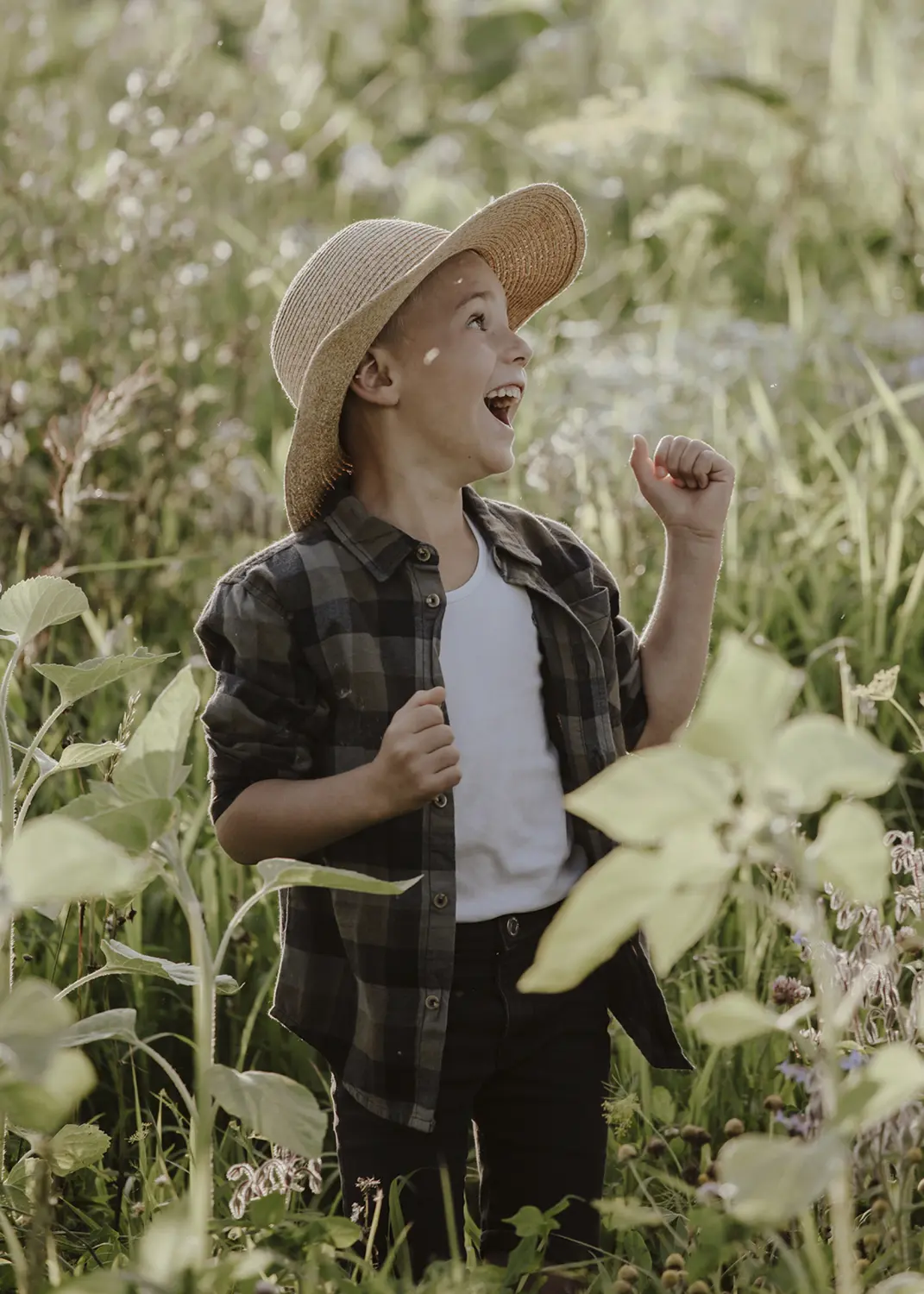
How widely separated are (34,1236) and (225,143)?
13.4 feet

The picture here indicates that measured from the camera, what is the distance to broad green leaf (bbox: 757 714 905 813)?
33.1 inches

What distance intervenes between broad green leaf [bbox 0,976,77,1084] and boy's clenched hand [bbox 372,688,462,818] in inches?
24.6

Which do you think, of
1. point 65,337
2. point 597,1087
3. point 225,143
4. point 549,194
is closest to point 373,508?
point 549,194

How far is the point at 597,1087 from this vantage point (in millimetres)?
1845

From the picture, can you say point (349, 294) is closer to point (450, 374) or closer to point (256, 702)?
point (450, 374)

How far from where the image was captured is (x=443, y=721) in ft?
5.50

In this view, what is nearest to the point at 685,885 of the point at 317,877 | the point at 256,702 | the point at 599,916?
the point at 599,916

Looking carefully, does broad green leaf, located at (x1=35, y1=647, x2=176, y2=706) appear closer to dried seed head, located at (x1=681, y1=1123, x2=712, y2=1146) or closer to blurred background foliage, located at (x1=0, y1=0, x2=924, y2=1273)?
blurred background foliage, located at (x1=0, y1=0, x2=924, y2=1273)

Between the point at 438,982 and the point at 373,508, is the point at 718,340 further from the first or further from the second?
the point at 438,982

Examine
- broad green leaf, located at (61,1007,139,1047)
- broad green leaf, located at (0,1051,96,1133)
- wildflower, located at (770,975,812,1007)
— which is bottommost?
wildflower, located at (770,975,812,1007)

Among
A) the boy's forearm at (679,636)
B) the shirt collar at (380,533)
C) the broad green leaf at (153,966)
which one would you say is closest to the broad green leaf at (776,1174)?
the broad green leaf at (153,966)

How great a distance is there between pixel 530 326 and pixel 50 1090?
359 centimetres

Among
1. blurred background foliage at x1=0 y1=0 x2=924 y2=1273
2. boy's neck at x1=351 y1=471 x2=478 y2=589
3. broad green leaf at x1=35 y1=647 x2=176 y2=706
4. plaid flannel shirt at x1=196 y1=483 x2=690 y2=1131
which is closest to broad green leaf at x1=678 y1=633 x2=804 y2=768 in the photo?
broad green leaf at x1=35 y1=647 x2=176 y2=706

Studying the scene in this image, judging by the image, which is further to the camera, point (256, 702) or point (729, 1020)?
point (256, 702)
